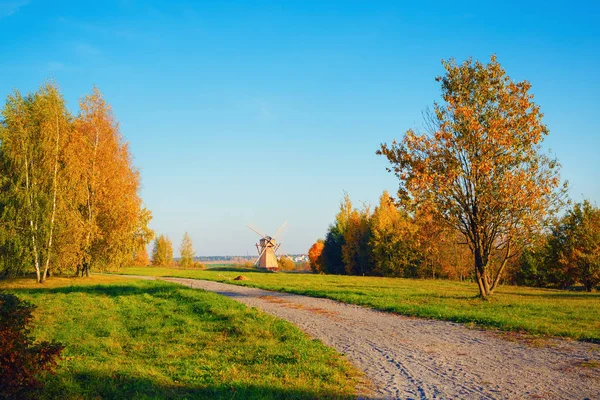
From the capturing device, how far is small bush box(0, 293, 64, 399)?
7.09 m

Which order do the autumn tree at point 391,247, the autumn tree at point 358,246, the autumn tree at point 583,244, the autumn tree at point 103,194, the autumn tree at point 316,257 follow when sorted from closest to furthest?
the autumn tree at point 103,194 → the autumn tree at point 583,244 → the autumn tree at point 391,247 → the autumn tree at point 358,246 → the autumn tree at point 316,257

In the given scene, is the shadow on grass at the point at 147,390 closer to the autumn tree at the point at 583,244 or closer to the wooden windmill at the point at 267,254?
the autumn tree at the point at 583,244

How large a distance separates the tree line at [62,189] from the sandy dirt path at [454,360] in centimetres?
2387

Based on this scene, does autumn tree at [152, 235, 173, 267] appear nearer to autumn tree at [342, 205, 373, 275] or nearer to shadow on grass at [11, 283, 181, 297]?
autumn tree at [342, 205, 373, 275]

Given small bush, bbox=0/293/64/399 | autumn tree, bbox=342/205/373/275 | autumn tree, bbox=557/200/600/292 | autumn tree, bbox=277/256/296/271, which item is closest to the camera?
small bush, bbox=0/293/64/399

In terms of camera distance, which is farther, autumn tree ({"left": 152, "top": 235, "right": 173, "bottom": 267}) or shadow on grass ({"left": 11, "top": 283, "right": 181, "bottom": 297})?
autumn tree ({"left": 152, "top": 235, "right": 173, "bottom": 267})

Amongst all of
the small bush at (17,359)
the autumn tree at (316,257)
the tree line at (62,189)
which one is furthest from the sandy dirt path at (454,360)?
the autumn tree at (316,257)

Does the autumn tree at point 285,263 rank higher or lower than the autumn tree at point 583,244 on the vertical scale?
lower

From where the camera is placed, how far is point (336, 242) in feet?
237

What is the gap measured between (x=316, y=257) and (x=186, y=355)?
69232mm

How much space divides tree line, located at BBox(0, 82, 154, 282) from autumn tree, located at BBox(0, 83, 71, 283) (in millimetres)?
63

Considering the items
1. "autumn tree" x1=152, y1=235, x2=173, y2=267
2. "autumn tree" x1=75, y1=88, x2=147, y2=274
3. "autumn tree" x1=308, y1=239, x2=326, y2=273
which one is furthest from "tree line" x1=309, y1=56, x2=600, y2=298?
"autumn tree" x1=152, y1=235, x2=173, y2=267

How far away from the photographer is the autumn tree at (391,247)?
55.4 meters

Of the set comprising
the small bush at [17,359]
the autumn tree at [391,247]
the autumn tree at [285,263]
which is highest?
the autumn tree at [391,247]
